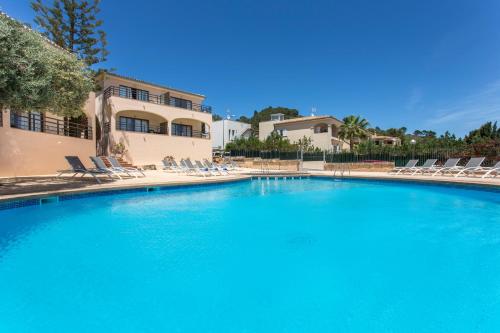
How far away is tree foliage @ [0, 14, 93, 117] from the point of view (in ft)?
23.4

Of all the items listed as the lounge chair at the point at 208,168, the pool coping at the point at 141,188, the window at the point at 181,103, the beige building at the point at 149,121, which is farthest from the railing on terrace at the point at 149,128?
the pool coping at the point at 141,188

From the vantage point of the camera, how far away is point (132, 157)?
2028cm

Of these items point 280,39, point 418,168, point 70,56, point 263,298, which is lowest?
point 263,298

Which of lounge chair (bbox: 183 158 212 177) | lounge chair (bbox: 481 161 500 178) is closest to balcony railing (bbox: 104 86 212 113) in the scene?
lounge chair (bbox: 183 158 212 177)

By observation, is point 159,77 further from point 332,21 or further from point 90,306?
point 90,306

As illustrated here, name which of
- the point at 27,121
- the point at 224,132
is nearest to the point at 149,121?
the point at 27,121

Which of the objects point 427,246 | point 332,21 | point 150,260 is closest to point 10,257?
point 150,260

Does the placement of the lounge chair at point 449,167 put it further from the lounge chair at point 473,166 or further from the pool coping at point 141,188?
the pool coping at point 141,188

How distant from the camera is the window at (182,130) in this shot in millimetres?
25125

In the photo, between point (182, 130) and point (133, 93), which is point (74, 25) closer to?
point (133, 93)

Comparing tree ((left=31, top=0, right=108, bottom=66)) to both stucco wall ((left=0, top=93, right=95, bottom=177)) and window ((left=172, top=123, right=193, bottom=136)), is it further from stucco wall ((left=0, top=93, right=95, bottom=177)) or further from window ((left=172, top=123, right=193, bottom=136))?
stucco wall ((left=0, top=93, right=95, bottom=177))

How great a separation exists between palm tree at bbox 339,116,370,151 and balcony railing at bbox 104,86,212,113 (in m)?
17.6

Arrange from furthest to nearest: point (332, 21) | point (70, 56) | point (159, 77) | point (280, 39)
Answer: point (159, 77) → point (280, 39) → point (332, 21) → point (70, 56)

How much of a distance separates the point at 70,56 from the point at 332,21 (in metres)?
17.7
